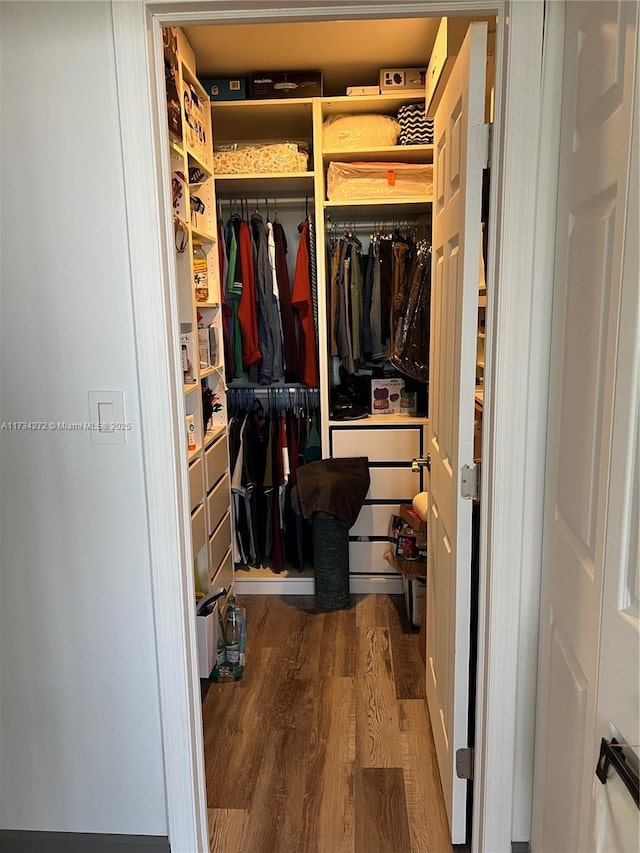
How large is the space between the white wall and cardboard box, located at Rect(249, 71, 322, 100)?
1758mm

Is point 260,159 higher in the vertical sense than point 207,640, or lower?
higher

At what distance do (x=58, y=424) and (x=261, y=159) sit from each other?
203 centimetres

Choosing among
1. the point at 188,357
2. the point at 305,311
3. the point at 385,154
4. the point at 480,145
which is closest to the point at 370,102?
the point at 385,154

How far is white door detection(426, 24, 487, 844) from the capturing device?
140 centimetres

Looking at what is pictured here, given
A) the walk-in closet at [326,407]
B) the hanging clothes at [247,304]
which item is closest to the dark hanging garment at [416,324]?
the walk-in closet at [326,407]

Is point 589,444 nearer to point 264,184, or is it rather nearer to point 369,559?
point 369,559

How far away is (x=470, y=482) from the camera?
152cm

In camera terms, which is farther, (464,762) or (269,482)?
(269,482)

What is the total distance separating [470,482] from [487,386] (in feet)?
0.84

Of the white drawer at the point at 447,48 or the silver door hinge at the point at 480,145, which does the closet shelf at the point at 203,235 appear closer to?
the white drawer at the point at 447,48

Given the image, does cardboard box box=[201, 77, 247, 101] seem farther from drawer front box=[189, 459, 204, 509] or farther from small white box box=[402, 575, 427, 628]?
small white box box=[402, 575, 427, 628]

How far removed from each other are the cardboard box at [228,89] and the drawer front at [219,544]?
2.05m

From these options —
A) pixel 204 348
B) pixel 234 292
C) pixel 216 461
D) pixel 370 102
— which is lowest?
pixel 216 461

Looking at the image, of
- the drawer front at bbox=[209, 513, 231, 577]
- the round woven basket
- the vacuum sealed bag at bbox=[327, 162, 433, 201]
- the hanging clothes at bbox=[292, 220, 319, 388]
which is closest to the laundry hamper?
the round woven basket
